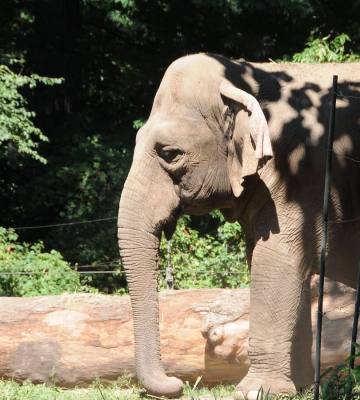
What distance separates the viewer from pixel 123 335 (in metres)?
8.68

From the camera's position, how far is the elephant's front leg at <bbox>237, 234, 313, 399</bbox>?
7316 mm

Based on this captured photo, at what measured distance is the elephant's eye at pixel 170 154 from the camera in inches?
293

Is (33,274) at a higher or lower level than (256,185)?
lower

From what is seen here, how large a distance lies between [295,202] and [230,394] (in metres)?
1.79

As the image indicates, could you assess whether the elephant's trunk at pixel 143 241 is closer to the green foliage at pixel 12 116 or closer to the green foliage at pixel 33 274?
the green foliage at pixel 33 274

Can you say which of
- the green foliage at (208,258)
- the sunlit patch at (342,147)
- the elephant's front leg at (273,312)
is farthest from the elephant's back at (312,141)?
the green foliage at (208,258)

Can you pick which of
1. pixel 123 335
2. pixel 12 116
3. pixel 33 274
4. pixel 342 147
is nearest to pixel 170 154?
pixel 342 147

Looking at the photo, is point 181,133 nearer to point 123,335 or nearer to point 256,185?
point 256,185

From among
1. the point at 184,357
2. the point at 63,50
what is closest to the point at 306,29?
the point at 63,50

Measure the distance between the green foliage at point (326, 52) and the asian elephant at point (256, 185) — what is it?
5836 mm

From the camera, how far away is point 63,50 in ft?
59.6

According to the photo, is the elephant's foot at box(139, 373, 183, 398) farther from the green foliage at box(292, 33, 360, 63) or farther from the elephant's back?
the green foliage at box(292, 33, 360, 63)

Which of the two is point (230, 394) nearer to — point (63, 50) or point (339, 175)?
point (339, 175)

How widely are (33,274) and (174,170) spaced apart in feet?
20.1
